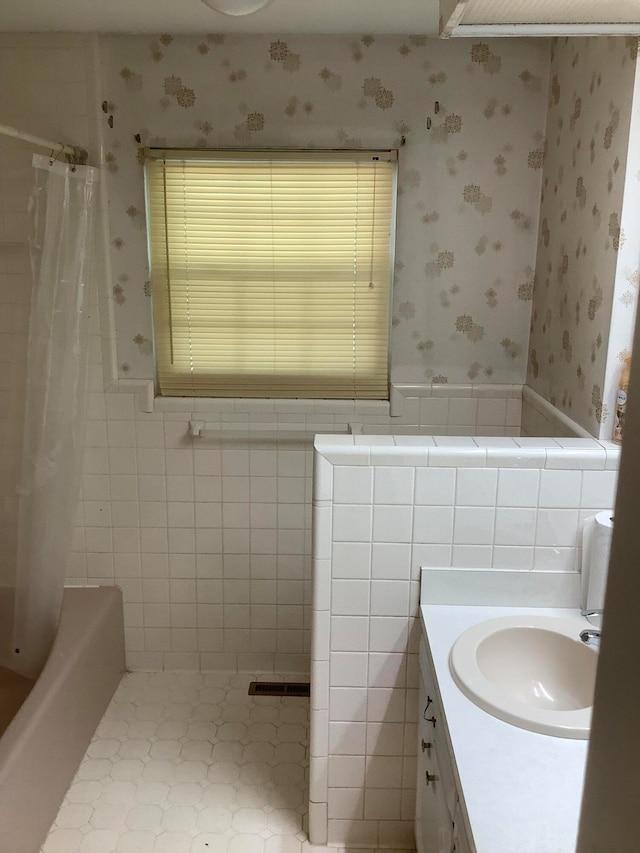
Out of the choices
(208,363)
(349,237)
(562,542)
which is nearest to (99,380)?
(208,363)

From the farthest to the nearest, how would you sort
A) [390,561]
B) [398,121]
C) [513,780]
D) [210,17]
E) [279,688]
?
[279,688] < [398,121] < [210,17] < [390,561] < [513,780]

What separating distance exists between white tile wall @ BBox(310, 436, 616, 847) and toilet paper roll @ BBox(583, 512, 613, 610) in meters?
0.04

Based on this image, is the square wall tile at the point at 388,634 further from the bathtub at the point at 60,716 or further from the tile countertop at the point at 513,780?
the bathtub at the point at 60,716

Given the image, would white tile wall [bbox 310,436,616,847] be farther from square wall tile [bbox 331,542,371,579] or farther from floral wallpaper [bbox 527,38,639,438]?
floral wallpaper [bbox 527,38,639,438]

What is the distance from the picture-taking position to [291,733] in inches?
97.8

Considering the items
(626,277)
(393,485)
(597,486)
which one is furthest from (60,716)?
(626,277)

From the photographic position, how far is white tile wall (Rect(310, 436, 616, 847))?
1.75 meters

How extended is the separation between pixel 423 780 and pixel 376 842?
36cm

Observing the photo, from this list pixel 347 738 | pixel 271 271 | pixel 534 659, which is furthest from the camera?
pixel 271 271

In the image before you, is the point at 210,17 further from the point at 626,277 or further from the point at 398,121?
the point at 626,277

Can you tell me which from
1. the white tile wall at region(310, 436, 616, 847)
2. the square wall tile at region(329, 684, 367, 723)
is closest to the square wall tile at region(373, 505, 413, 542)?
the white tile wall at region(310, 436, 616, 847)

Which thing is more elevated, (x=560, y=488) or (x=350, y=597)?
(x=560, y=488)

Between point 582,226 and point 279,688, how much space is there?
1944 mm

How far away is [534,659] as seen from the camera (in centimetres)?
170
